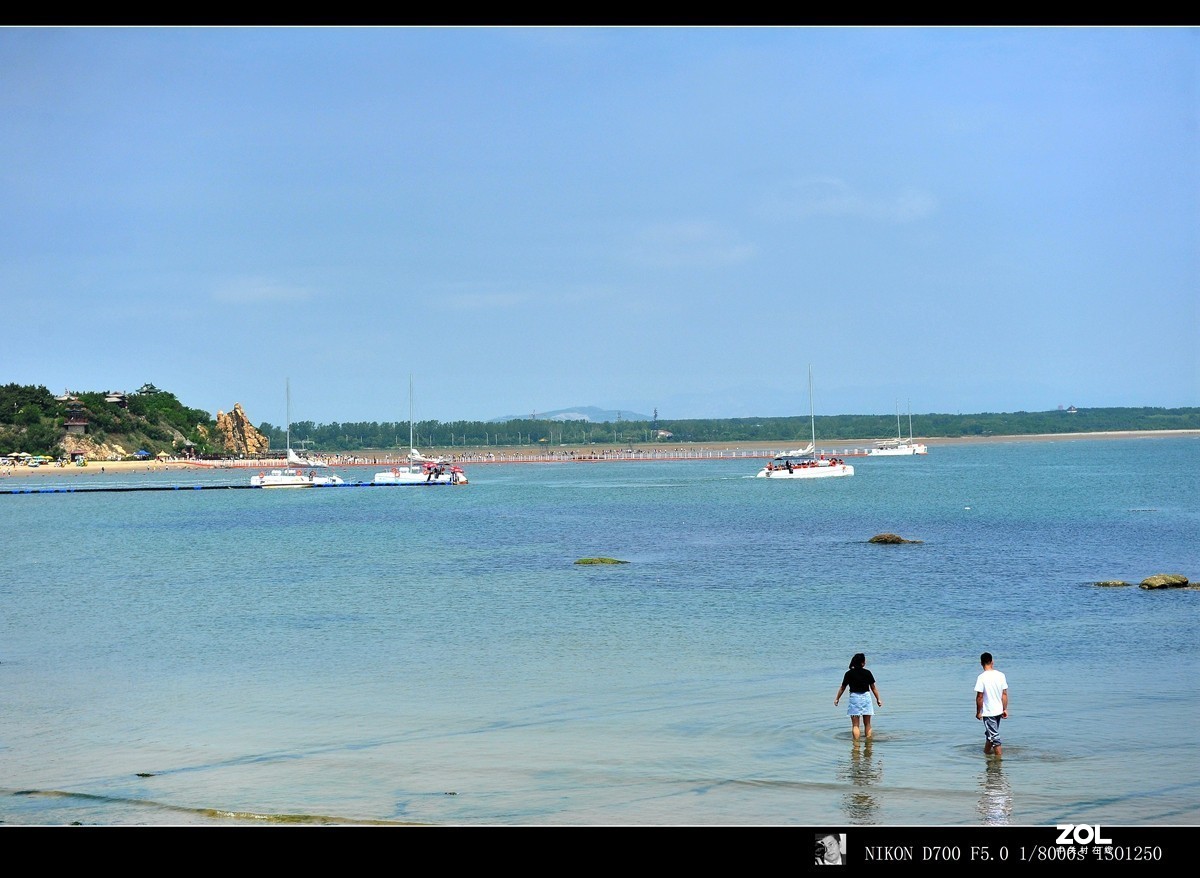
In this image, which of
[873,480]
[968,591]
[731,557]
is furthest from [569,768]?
[873,480]

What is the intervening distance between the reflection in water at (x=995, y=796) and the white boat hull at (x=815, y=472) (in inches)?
3948

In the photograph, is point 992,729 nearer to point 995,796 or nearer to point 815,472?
point 995,796

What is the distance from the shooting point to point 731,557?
139 feet

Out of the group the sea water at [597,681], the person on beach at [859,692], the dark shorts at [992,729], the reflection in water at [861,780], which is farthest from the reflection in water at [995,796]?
the person on beach at [859,692]

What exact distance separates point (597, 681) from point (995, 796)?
8.74 metres

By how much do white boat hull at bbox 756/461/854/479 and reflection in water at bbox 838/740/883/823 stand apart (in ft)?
327

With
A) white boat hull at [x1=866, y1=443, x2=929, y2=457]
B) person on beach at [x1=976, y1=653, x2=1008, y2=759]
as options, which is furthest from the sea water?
white boat hull at [x1=866, y1=443, x2=929, y2=457]

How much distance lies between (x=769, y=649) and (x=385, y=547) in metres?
29.9

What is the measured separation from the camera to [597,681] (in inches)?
784

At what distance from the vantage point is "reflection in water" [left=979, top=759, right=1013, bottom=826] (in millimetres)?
11477

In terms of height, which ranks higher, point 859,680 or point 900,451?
point 900,451

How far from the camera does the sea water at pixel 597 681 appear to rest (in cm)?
1259
